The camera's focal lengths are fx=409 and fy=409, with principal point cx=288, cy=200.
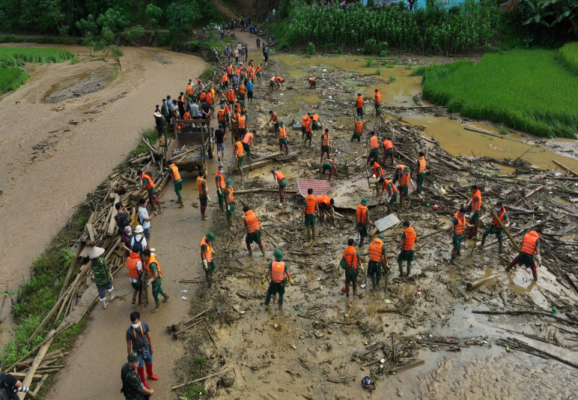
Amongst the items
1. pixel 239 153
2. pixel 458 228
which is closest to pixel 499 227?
pixel 458 228

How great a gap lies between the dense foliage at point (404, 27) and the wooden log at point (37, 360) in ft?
118

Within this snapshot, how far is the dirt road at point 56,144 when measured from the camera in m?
13.7

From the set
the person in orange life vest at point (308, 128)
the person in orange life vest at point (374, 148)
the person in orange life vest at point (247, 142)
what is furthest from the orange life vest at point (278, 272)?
the person in orange life vest at point (308, 128)

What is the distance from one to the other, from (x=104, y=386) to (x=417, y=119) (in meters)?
19.5

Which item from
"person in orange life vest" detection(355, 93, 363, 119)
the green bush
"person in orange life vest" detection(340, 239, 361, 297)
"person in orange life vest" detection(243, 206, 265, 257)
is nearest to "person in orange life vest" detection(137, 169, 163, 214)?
"person in orange life vest" detection(243, 206, 265, 257)

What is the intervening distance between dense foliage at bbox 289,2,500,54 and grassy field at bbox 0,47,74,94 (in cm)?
2278

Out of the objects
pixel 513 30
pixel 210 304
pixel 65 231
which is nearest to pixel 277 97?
pixel 65 231

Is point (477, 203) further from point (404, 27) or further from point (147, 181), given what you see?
point (404, 27)

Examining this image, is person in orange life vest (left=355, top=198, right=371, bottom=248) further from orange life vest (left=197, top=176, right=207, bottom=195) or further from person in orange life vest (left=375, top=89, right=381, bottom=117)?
person in orange life vest (left=375, top=89, right=381, bottom=117)

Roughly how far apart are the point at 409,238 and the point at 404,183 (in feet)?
10.9

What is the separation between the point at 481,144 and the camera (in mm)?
18891

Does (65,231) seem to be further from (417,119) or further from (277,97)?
(417,119)

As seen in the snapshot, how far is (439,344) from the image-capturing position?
865 cm

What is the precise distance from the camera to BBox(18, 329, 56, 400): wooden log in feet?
25.8
